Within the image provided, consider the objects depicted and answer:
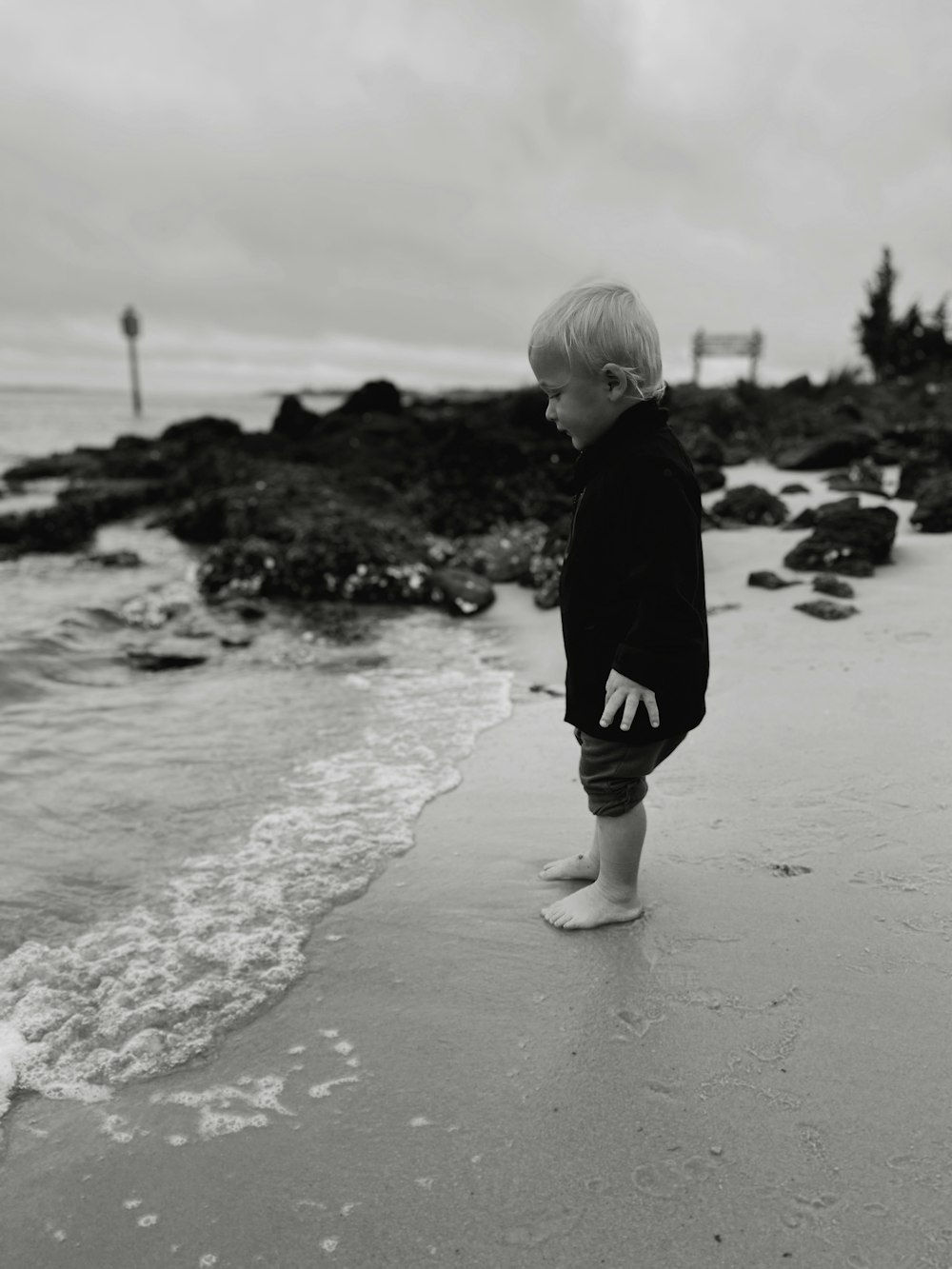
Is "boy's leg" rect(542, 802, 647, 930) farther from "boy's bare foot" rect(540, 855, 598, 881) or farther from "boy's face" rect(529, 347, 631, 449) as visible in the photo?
"boy's face" rect(529, 347, 631, 449)

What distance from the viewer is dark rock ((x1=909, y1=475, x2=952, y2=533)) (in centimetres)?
677

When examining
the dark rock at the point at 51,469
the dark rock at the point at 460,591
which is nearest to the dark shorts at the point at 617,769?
the dark rock at the point at 460,591

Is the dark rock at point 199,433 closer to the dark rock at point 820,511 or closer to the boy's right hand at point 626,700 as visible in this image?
the dark rock at point 820,511

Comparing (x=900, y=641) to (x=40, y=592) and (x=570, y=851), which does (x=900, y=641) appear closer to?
(x=570, y=851)

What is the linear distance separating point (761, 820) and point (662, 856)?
0.38 m

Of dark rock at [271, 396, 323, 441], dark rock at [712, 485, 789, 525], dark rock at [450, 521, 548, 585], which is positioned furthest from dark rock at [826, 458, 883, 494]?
dark rock at [271, 396, 323, 441]

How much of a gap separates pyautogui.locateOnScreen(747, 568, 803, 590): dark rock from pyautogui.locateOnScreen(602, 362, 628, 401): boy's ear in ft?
12.8

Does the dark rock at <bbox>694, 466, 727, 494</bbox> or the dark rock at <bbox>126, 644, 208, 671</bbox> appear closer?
the dark rock at <bbox>126, 644, 208, 671</bbox>

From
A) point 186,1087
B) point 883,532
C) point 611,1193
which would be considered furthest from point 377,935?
point 883,532

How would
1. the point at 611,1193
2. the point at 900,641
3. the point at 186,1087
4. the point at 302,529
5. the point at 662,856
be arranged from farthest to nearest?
the point at 302,529, the point at 900,641, the point at 662,856, the point at 186,1087, the point at 611,1193

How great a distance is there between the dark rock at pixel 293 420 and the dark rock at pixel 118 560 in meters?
7.41

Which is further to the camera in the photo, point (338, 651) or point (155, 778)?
point (338, 651)

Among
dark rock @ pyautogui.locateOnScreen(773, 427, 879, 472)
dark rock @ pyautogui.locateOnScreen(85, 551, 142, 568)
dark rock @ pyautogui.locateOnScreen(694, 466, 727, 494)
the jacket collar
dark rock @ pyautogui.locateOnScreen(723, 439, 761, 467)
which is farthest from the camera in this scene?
dark rock @ pyautogui.locateOnScreen(723, 439, 761, 467)

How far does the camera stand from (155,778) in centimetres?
399
